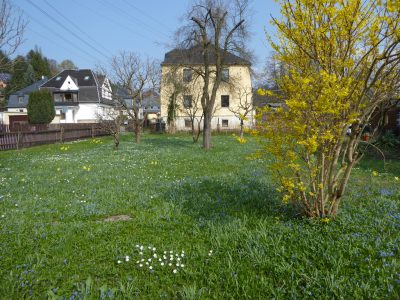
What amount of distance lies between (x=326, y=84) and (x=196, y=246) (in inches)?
111

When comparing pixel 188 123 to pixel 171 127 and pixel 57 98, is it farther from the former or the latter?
pixel 57 98

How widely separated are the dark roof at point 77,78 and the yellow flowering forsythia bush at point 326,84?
183 ft

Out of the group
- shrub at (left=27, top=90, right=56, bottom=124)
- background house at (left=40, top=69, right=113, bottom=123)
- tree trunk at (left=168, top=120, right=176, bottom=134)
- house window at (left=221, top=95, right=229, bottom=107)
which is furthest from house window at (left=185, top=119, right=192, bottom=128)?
shrub at (left=27, top=90, right=56, bottom=124)

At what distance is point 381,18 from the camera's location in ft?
12.0

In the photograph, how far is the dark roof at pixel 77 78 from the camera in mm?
54094

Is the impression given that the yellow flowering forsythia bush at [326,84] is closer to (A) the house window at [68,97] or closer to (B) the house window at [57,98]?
(A) the house window at [68,97]

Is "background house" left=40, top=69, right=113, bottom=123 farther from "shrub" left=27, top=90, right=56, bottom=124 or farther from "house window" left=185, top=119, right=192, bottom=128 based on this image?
"house window" left=185, top=119, right=192, bottom=128

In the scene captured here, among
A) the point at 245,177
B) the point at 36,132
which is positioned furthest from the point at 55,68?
the point at 245,177

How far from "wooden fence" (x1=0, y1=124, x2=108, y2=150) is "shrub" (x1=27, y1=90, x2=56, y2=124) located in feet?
21.4

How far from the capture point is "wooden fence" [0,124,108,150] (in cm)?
2069

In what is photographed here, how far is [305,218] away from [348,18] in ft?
9.64

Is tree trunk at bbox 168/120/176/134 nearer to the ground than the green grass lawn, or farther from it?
farther from it

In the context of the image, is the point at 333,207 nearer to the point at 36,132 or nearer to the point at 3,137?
the point at 3,137

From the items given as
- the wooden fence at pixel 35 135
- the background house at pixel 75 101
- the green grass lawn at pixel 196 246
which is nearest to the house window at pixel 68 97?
the background house at pixel 75 101
